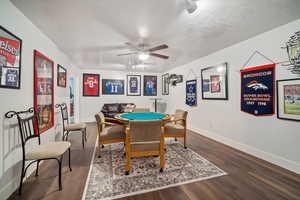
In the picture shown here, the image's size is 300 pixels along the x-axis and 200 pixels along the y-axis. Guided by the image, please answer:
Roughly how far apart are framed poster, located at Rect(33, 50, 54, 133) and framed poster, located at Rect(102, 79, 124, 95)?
320 centimetres

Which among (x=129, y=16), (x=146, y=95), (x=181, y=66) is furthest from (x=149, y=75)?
(x=129, y=16)

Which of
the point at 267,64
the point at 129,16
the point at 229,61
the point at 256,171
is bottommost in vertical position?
the point at 256,171

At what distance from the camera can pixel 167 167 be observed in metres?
2.12

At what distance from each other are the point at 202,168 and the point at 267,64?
2.41m

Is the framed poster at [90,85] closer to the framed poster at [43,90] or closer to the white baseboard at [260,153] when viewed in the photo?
the framed poster at [43,90]

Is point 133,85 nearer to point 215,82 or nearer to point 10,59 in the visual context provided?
point 215,82

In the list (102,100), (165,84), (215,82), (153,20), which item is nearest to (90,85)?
(102,100)

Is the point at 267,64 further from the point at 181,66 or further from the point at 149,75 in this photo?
the point at 149,75

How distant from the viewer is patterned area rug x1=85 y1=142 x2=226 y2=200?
5.27ft

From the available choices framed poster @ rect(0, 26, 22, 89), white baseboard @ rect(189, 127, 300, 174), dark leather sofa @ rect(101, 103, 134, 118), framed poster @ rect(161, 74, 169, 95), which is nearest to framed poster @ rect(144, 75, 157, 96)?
framed poster @ rect(161, 74, 169, 95)

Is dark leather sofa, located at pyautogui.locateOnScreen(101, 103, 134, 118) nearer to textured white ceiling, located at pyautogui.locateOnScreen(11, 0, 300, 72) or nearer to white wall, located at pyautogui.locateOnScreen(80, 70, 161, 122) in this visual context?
white wall, located at pyautogui.locateOnScreen(80, 70, 161, 122)

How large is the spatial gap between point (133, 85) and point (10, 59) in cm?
491

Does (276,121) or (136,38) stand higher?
(136,38)

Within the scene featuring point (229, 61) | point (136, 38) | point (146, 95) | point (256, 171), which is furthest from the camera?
point (146, 95)
